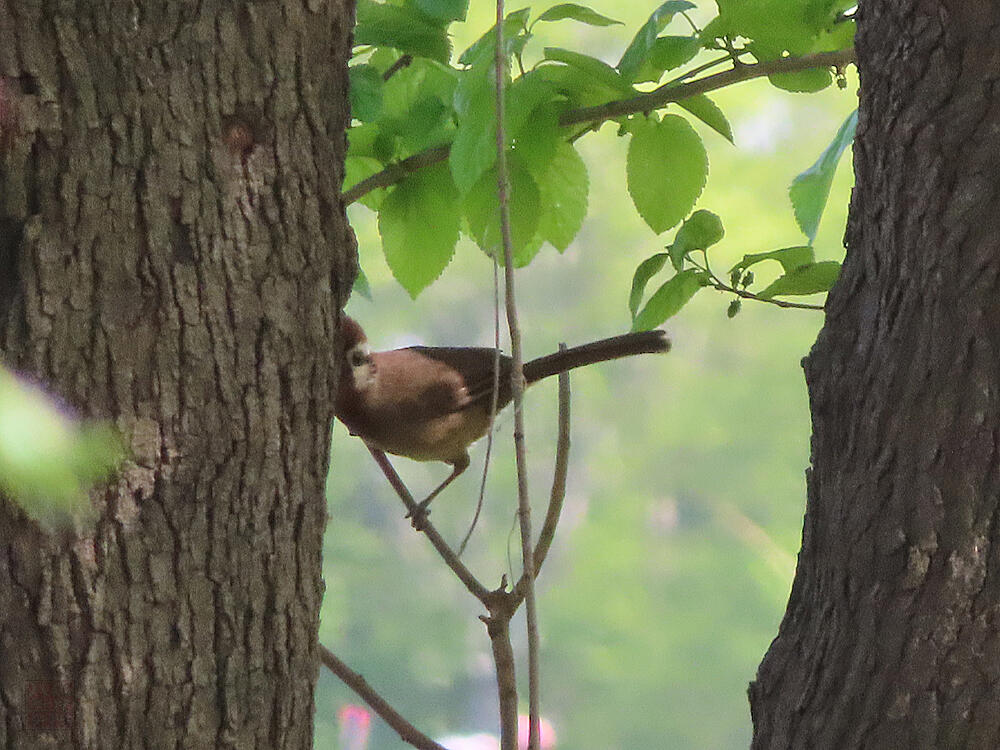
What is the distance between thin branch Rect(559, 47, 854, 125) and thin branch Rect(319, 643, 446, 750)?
2.67ft

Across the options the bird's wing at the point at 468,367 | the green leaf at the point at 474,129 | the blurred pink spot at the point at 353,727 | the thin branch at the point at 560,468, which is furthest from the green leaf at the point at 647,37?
the blurred pink spot at the point at 353,727

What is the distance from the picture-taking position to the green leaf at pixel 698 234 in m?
1.66

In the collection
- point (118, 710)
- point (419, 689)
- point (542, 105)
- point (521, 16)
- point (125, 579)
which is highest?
point (419, 689)

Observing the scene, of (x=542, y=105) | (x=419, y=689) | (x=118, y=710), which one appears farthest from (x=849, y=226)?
(x=419, y=689)

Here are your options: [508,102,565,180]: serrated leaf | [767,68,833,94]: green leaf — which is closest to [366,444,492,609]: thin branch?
[508,102,565,180]: serrated leaf

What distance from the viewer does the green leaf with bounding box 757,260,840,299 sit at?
1608 mm

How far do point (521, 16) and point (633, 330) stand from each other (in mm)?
465

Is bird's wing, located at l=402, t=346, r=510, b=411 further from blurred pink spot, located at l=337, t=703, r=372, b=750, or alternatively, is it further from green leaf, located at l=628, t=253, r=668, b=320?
blurred pink spot, located at l=337, t=703, r=372, b=750

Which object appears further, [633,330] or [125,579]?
[633,330]

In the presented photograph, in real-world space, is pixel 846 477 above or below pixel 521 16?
below

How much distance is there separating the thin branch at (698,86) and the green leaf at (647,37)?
65 millimetres

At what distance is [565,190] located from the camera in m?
1.73

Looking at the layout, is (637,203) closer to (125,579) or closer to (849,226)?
(849,226)

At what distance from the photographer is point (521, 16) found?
A: 5.07 feet
